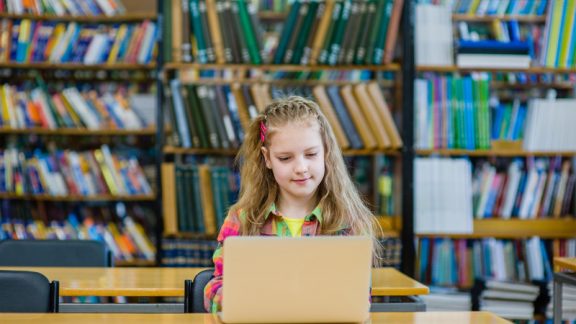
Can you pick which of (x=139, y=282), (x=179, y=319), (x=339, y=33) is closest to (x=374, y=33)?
(x=339, y=33)

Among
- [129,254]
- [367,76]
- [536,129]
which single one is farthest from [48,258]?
[536,129]

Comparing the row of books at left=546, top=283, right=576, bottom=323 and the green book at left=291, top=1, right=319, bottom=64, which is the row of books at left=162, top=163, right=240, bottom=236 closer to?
the green book at left=291, top=1, right=319, bottom=64

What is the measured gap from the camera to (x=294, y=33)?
12.4 feet

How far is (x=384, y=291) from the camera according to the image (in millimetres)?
2186

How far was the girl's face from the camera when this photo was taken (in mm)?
1705

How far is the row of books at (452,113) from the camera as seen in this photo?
3.82m

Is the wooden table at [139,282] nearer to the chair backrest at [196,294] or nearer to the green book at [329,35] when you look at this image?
the chair backrest at [196,294]

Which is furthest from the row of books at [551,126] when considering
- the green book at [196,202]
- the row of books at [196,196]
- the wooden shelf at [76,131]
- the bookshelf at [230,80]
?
the wooden shelf at [76,131]

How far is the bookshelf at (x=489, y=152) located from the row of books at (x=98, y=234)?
5.20ft

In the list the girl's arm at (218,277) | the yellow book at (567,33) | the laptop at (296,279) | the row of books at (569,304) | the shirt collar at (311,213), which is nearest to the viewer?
the laptop at (296,279)

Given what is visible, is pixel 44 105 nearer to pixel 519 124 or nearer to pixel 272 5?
pixel 272 5

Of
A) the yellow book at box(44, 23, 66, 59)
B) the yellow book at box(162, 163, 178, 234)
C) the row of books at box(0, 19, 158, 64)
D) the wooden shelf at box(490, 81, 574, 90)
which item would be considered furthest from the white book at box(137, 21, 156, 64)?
the wooden shelf at box(490, 81, 574, 90)

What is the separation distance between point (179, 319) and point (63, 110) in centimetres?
272

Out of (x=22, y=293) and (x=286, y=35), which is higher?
(x=286, y=35)
